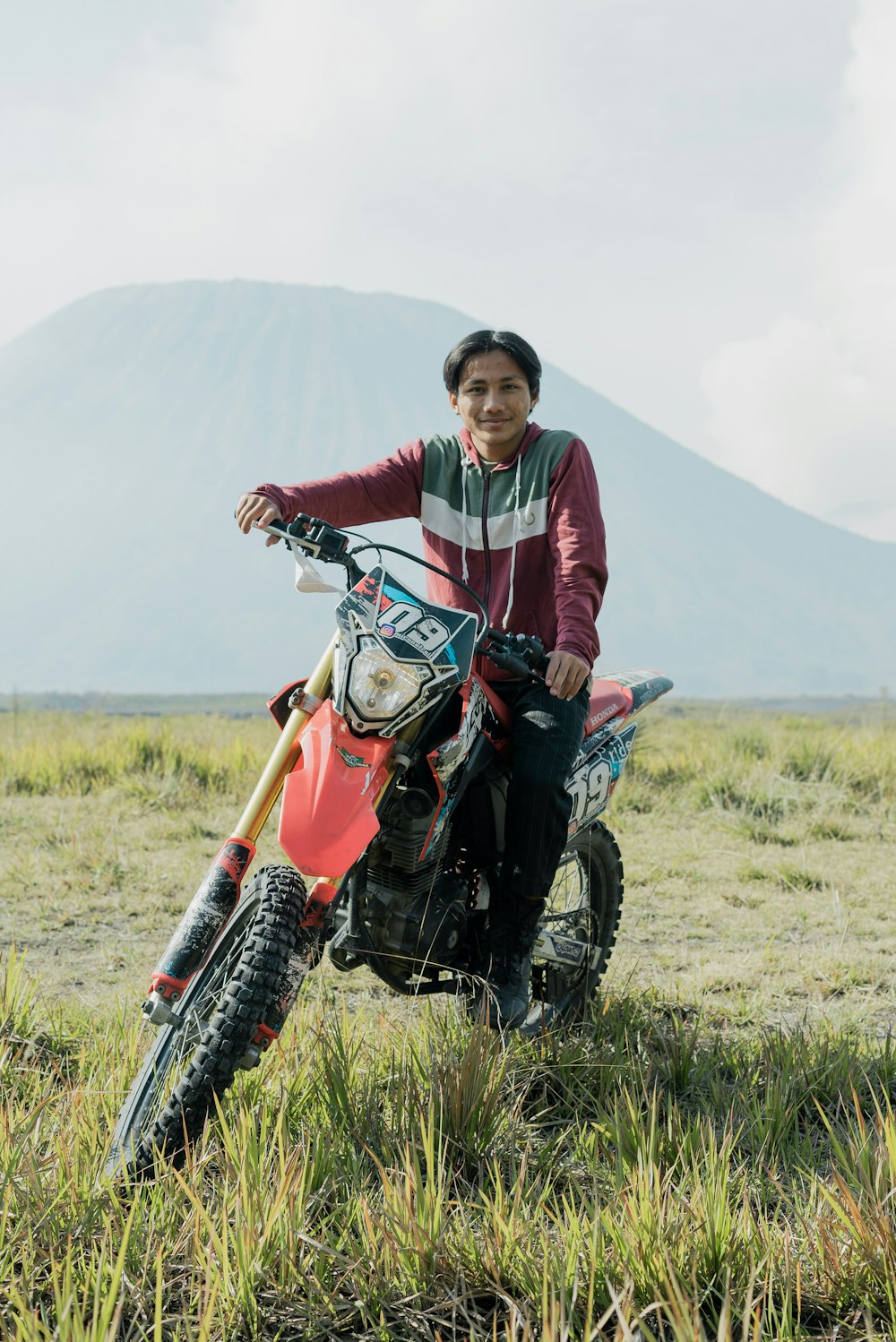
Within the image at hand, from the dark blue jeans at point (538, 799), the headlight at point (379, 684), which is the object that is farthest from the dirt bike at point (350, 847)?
the dark blue jeans at point (538, 799)

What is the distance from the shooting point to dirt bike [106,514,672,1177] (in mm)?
2285

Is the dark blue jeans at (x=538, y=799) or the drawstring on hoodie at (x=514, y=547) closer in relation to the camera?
the dark blue jeans at (x=538, y=799)

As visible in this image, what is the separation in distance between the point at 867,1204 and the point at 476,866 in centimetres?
139

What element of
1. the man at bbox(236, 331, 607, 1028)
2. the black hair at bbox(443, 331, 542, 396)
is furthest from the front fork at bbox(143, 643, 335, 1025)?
the black hair at bbox(443, 331, 542, 396)

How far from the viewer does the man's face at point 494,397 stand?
10.9 feet

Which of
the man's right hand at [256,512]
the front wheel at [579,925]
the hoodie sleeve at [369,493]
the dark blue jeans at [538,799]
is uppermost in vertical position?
the hoodie sleeve at [369,493]

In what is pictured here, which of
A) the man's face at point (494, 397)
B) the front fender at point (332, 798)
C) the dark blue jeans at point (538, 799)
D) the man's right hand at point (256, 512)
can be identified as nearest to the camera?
the front fender at point (332, 798)

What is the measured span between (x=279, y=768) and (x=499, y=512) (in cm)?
110

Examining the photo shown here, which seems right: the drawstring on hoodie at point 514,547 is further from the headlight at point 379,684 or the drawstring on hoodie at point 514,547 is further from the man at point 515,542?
the headlight at point 379,684

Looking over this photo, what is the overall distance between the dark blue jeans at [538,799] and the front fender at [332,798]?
544mm

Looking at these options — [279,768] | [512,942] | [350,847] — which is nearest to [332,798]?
[350,847]

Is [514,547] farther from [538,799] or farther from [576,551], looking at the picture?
[538,799]

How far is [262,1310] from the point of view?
72.0 inches

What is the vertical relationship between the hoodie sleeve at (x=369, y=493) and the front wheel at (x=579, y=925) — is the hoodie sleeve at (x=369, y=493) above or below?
above
